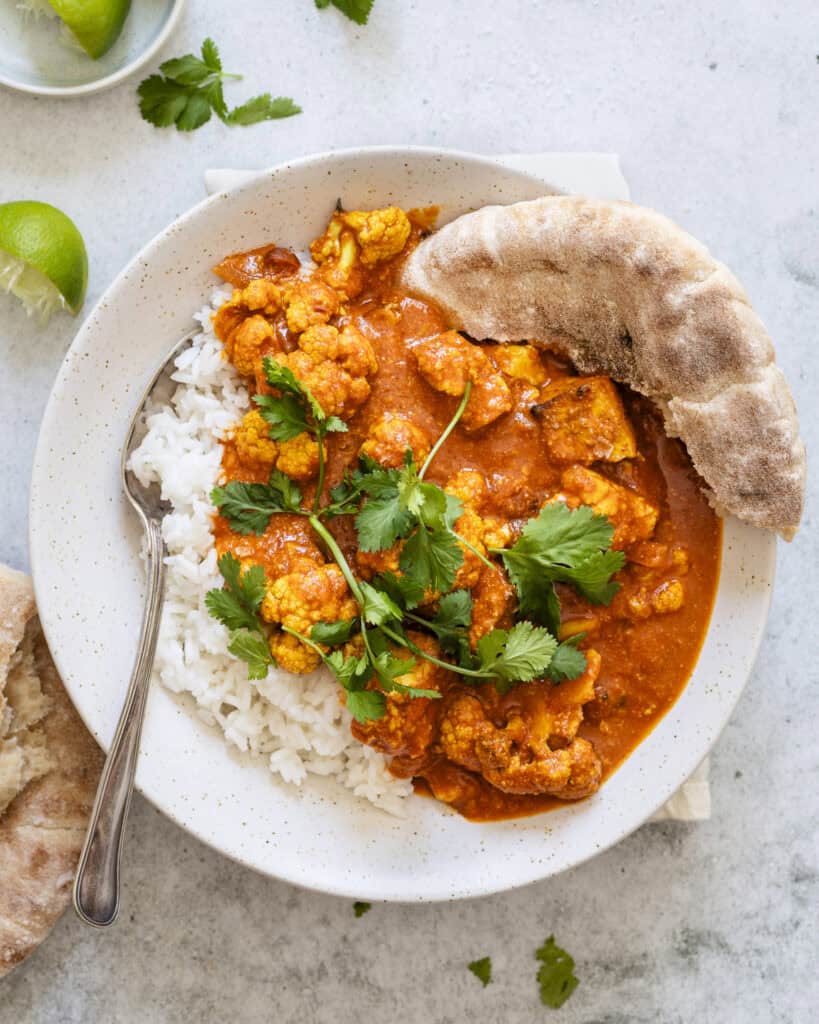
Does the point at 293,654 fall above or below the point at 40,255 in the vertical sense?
below

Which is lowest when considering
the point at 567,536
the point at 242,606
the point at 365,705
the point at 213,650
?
the point at 213,650

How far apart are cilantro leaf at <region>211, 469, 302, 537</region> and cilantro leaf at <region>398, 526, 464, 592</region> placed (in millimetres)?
473

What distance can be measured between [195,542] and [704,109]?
112 inches

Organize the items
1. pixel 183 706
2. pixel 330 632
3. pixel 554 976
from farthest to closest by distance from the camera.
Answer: pixel 554 976
pixel 183 706
pixel 330 632

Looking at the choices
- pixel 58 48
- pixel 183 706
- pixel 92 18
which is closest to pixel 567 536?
pixel 183 706

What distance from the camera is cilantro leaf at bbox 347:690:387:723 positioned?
351cm

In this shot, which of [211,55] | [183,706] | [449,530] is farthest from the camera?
[211,55]

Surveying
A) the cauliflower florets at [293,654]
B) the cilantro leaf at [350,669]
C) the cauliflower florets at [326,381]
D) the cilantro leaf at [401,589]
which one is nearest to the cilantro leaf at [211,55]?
the cauliflower florets at [326,381]

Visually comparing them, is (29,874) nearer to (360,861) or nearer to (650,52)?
(360,861)

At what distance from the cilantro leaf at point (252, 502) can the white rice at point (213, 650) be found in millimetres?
155

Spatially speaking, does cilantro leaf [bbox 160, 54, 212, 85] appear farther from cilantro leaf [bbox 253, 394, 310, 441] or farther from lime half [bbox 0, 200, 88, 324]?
cilantro leaf [bbox 253, 394, 310, 441]

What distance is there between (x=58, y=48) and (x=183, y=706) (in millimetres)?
2762

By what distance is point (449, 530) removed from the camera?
341cm

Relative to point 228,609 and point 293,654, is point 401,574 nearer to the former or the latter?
point 293,654
